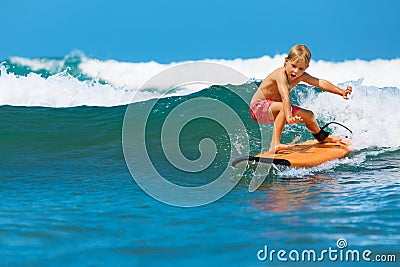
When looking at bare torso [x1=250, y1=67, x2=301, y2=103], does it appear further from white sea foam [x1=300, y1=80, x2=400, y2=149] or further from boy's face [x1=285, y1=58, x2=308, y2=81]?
white sea foam [x1=300, y1=80, x2=400, y2=149]

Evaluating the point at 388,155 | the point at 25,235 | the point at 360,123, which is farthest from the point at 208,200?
the point at 360,123

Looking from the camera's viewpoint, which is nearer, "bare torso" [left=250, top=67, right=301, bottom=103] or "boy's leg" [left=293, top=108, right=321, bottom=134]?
"bare torso" [left=250, top=67, right=301, bottom=103]

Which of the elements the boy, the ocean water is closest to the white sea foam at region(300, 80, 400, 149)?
the ocean water

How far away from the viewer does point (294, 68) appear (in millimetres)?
4594

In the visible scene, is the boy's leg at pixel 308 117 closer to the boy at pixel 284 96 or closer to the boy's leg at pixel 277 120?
the boy at pixel 284 96

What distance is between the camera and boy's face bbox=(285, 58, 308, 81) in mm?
4535

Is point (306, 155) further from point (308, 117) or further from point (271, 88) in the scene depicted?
point (271, 88)

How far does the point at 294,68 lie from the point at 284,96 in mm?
303

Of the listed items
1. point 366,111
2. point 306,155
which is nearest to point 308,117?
point 306,155

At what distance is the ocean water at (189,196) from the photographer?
2.23 m

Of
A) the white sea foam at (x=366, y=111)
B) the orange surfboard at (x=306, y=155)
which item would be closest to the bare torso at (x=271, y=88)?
the orange surfboard at (x=306, y=155)

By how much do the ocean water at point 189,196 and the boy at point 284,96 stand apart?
493 mm

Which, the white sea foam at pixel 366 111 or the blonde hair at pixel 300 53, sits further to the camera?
the white sea foam at pixel 366 111

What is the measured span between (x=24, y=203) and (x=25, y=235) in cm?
84
